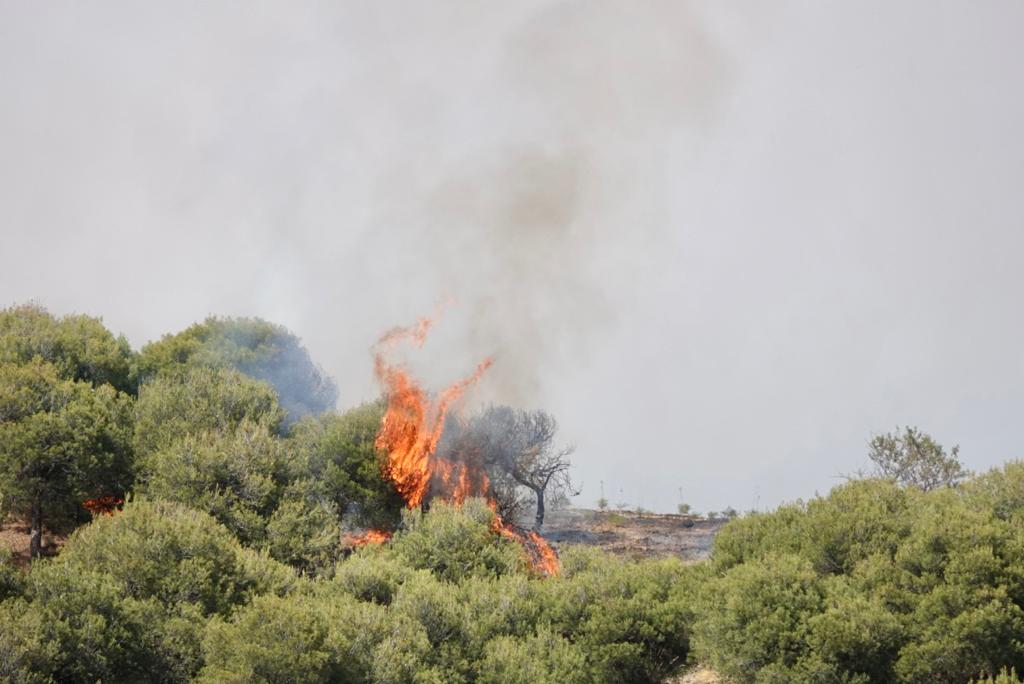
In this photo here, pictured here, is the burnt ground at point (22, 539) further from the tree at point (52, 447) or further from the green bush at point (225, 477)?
the green bush at point (225, 477)

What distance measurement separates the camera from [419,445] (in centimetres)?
8175

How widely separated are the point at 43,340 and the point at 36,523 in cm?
2190

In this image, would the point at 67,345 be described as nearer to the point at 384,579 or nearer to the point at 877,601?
the point at 384,579

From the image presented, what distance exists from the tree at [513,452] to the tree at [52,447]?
81.9ft

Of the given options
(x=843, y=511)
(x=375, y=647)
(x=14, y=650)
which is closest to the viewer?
(x=14, y=650)

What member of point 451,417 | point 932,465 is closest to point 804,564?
point 451,417

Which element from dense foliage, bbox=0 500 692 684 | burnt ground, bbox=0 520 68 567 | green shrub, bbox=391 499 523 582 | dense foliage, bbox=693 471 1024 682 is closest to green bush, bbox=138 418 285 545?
dense foliage, bbox=0 500 692 684

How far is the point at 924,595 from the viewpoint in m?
54.0

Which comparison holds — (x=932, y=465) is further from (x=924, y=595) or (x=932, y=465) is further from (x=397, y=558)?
(x=397, y=558)

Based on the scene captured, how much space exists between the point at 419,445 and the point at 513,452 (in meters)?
12.8

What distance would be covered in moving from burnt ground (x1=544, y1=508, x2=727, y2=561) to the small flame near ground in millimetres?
9653

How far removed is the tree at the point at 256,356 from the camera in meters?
102

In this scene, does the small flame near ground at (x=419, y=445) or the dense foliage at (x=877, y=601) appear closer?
the dense foliage at (x=877, y=601)

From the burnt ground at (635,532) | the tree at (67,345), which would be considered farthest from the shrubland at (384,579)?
the burnt ground at (635,532)
